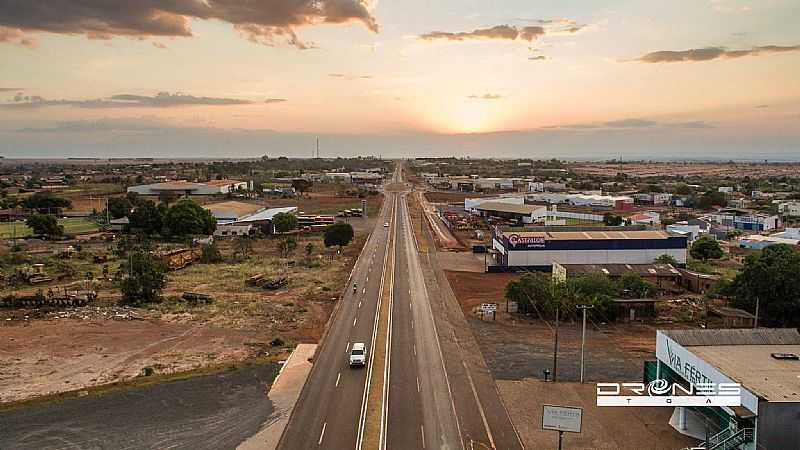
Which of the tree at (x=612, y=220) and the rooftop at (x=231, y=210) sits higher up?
the rooftop at (x=231, y=210)

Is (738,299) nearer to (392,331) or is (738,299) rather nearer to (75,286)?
(392,331)

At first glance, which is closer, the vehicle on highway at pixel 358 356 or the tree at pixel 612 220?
the vehicle on highway at pixel 358 356

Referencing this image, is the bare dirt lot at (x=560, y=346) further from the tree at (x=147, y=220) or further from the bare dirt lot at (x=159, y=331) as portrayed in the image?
the tree at (x=147, y=220)

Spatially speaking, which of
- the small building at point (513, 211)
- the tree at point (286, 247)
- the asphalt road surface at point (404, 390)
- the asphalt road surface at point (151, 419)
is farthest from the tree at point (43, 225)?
the small building at point (513, 211)

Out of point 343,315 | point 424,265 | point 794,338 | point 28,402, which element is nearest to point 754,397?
point 794,338

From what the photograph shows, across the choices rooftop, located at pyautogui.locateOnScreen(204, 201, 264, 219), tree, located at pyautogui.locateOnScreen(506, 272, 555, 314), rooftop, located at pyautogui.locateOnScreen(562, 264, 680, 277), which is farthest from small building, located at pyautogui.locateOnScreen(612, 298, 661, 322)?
rooftop, located at pyautogui.locateOnScreen(204, 201, 264, 219)

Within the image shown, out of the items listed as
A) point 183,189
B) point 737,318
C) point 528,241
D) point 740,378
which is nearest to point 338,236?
point 528,241

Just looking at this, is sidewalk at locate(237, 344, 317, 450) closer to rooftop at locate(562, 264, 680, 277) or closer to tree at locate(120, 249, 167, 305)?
tree at locate(120, 249, 167, 305)
